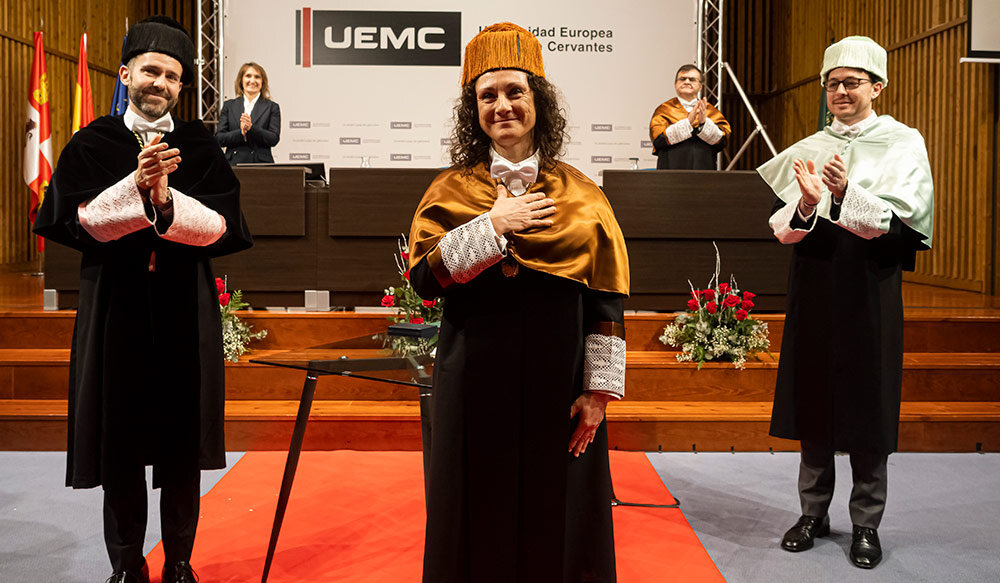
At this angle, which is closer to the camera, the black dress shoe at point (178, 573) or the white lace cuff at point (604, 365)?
the white lace cuff at point (604, 365)

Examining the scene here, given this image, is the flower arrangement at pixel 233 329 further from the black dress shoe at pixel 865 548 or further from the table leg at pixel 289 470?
the black dress shoe at pixel 865 548

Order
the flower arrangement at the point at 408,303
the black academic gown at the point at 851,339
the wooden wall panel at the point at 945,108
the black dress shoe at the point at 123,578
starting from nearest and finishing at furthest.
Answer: the black dress shoe at the point at 123,578, the black academic gown at the point at 851,339, the flower arrangement at the point at 408,303, the wooden wall panel at the point at 945,108

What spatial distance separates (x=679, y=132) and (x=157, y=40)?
446 cm

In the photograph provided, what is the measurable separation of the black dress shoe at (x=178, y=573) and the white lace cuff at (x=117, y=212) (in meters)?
0.99

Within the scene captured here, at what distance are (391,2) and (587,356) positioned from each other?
Result: 763 centimetres

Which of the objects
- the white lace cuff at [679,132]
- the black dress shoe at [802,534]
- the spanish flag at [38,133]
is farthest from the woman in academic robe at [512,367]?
the spanish flag at [38,133]

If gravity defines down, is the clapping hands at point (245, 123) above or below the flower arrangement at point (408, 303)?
above

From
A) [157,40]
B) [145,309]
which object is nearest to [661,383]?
[145,309]

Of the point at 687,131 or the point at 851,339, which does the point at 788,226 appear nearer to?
the point at 851,339

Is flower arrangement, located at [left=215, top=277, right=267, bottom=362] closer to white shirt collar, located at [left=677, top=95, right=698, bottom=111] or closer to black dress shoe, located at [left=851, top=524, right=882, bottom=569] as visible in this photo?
black dress shoe, located at [left=851, top=524, right=882, bottom=569]


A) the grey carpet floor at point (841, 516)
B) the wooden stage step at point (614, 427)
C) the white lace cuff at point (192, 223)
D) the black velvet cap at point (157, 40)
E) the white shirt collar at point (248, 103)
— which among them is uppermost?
the white shirt collar at point (248, 103)

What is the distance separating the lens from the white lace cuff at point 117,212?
2.12 meters

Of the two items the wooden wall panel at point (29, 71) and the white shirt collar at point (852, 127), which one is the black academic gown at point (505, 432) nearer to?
the white shirt collar at point (852, 127)

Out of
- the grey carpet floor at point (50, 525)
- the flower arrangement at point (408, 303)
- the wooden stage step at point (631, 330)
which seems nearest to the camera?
the grey carpet floor at point (50, 525)
